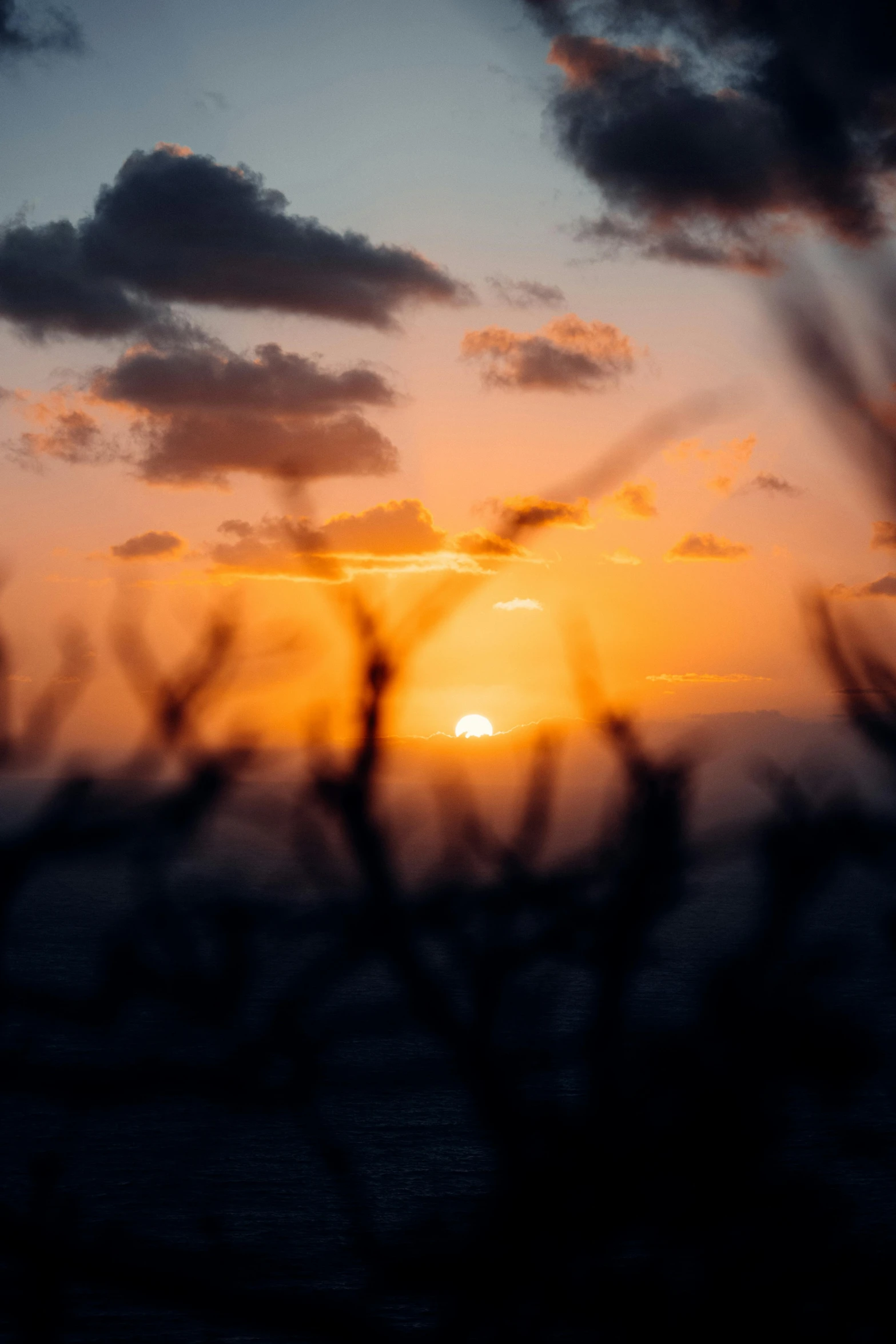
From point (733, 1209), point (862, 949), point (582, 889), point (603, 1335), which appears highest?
point (582, 889)

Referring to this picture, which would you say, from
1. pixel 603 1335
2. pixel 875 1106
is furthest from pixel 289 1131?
pixel 603 1335

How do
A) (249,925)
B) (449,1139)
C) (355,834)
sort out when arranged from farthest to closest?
(449,1139)
(249,925)
(355,834)

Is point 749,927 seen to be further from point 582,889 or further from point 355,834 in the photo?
point 355,834

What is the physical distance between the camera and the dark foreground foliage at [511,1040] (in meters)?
3.21

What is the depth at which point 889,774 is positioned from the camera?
A: 3.04 metres

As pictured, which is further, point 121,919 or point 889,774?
point 121,919

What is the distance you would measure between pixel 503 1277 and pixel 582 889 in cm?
118

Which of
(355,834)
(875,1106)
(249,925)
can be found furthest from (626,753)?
(875,1106)

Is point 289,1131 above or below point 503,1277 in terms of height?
below

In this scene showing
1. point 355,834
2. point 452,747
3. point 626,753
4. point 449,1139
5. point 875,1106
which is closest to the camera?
point 355,834

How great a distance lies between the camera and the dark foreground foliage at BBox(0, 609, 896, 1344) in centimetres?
321

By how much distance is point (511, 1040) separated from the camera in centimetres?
324

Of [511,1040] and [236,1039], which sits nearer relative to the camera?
[511,1040]

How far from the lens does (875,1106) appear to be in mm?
68438
